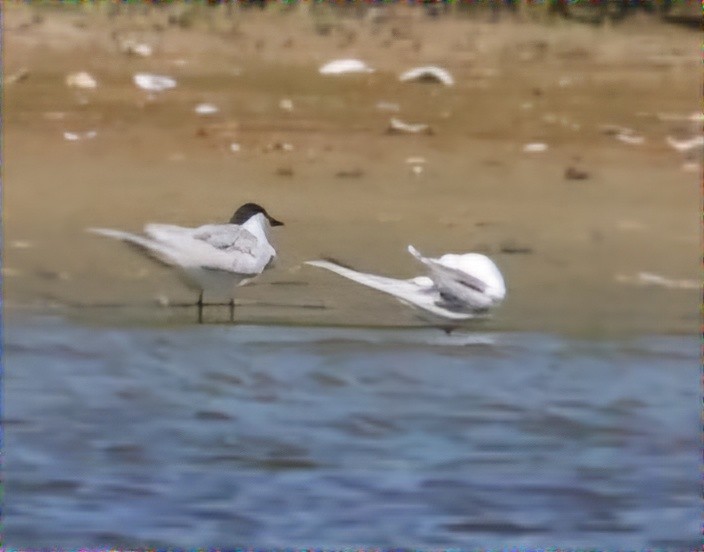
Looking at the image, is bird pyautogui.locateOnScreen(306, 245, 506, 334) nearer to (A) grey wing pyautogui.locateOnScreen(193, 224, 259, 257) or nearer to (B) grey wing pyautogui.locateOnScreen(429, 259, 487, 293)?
(B) grey wing pyautogui.locateOnScreen(429, 259, 487, 293)

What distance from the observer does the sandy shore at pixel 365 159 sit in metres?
4.77

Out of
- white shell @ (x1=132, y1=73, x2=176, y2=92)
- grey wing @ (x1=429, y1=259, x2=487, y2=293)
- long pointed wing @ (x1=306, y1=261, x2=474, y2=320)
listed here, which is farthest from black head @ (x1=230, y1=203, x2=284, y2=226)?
white shell @ (x1=132, y1=73, x2=176, y2=92)

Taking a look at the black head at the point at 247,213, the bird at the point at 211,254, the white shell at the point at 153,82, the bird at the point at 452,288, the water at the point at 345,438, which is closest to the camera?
the water at the point at 345,438

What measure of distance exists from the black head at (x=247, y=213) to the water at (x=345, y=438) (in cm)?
42

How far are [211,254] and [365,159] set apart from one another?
118 centimetres

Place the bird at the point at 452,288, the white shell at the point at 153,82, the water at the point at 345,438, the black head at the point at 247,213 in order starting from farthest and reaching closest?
1. the white shell at the point at 153,82
2. the black head at the point at 247,213
3. the bird at the point at 452,288
4. the water at the point at 345,438

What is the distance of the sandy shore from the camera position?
15.6 ft

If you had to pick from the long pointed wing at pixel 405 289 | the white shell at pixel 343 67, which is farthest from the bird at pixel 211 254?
the white shell at pixel 343 67

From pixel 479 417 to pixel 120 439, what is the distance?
36.9 inches

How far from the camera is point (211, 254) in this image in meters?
4.46

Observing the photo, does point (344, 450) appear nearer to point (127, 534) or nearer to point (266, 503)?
point (266, 503)

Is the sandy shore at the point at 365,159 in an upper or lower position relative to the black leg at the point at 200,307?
upper

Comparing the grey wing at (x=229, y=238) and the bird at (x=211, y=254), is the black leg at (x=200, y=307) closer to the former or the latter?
the bird at (x=211, y=254)

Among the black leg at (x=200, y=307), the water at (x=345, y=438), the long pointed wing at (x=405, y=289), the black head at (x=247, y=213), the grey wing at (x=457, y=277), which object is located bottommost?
the water at (x=345, y=438)
